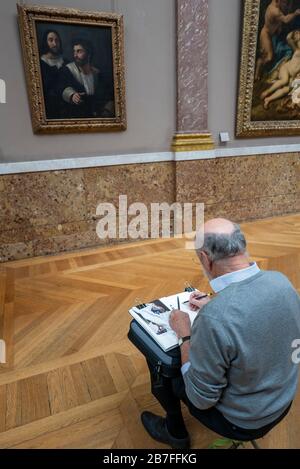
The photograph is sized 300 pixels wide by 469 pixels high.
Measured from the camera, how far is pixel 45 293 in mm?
3354

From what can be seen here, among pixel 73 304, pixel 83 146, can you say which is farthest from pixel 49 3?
pixel 73 304

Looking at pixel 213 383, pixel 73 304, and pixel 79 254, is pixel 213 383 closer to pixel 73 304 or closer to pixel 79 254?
pixel 73 304

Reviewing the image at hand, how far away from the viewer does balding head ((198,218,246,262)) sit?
4.02 feet

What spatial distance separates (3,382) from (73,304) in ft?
3.37

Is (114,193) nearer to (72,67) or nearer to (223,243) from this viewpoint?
(72,67)

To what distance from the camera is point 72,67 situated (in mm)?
3920

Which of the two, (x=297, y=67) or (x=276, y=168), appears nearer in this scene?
(x=297, y=67)

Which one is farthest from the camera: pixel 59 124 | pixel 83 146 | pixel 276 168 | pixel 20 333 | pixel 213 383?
pixel 276 168

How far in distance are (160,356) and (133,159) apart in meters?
3.58

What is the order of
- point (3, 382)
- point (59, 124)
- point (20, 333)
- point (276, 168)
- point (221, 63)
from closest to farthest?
1. point (3, 382)
2. point (20, 333)
3. point (59, 124)
4. point (221, 63)
5. point (276, 168)

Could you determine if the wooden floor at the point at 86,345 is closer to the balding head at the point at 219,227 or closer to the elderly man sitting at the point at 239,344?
the elderly man sitting at the point at 239,344

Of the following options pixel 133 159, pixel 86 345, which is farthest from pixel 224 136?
pixel 86 345

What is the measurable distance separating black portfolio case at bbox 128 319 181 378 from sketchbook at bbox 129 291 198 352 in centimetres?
2

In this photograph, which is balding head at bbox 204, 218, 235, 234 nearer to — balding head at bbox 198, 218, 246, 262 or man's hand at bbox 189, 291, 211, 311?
balding head at bbox 198, 218, 246, 262
